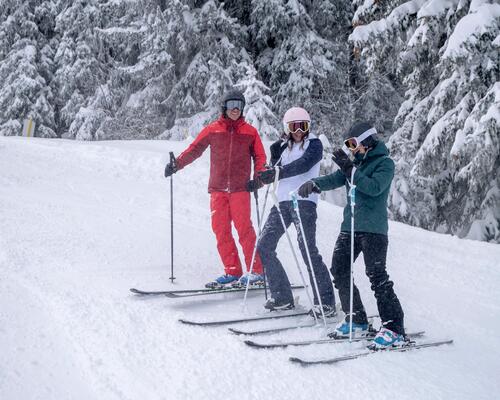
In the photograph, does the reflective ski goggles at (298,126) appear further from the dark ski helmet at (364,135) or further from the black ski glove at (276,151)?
the dark ski helmet at (364,135)

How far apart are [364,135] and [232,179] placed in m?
1.62

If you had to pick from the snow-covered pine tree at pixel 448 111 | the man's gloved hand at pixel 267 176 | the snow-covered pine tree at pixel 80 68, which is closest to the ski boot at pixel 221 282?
the man's gloved hand at pixel 267 176

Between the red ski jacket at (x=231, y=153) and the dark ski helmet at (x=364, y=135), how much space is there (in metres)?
1.37

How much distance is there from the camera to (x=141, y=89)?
60.8 feet

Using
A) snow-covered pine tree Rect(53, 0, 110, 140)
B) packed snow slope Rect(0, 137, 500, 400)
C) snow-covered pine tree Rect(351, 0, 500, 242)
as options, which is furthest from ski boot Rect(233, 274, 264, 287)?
snow-covered pine tree Rect(53, 0, 110, 140)

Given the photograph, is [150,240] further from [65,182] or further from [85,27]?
[85,27]

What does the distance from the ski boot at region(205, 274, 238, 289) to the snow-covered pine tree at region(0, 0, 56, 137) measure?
61.1ft

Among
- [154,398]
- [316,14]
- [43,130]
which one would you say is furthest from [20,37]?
[154,398]

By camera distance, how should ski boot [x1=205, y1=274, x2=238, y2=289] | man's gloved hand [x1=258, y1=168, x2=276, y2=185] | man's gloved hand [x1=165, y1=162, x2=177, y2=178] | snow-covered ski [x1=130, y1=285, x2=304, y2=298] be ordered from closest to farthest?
man's gloved hand [x1=258, y1=168, x2=276, y2=185], snow-covered ski [x1=130, y1=285, x2=304, y2=298], ski boot [x1=205, y1=274, x2=238, y2=289], man's gloved hand [x1=165, y1=162, x2=177, y2=178]

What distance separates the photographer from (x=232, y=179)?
539 centimetres

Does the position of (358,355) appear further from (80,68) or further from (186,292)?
(80,68)

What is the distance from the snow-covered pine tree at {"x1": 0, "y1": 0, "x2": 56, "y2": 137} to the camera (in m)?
21.8

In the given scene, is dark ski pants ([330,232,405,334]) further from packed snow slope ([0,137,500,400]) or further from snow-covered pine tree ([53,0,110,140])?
snow-covered pine tree ([53,0,110,140])

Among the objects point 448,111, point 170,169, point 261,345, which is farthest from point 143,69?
point 261,345
